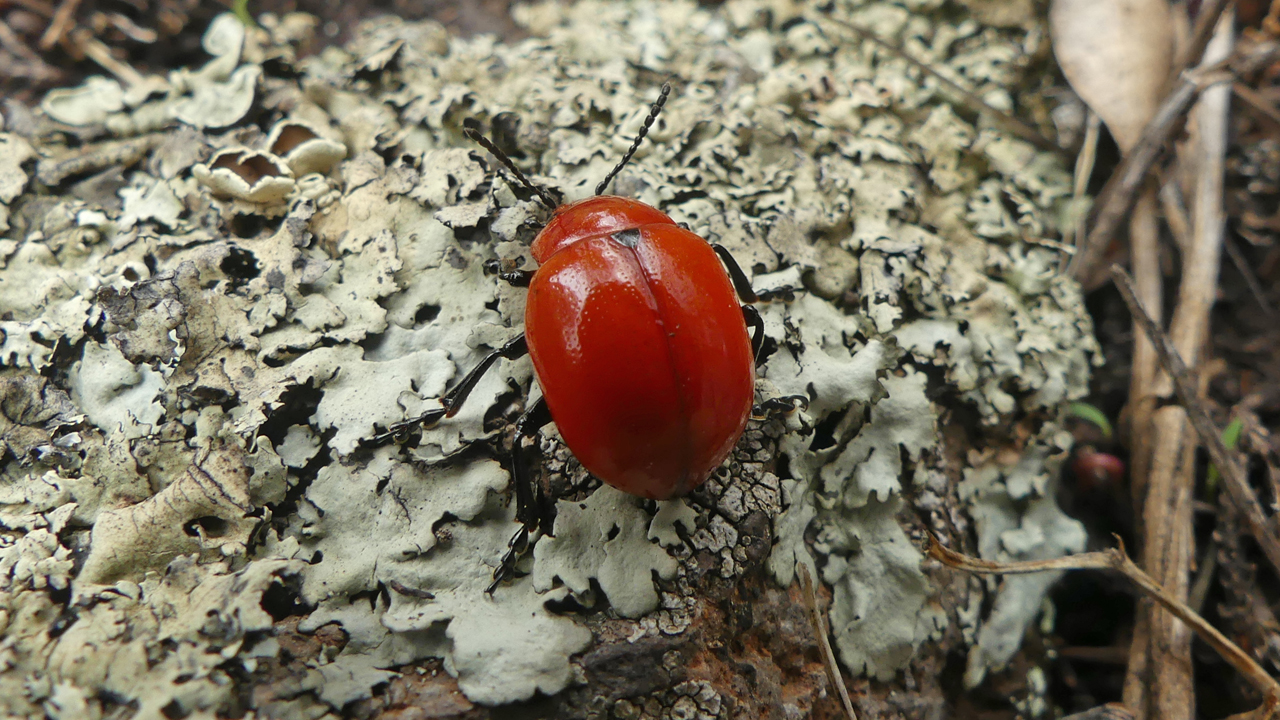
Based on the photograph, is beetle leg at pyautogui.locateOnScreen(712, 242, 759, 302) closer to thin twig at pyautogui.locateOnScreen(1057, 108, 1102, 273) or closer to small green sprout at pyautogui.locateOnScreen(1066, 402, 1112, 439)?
small green sprout at pyautogui.locateOnScreen(1066, 402, 1112, 439)

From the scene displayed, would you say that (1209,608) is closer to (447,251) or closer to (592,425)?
(592,425)

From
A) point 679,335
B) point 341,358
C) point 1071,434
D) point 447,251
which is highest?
point 679,335

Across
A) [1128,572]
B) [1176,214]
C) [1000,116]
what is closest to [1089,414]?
[1128,572]

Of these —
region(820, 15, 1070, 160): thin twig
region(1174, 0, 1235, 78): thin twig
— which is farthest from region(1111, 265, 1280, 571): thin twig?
region(1174, 0, 1235, 78): thin twig

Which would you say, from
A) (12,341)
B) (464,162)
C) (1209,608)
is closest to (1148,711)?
(1209,608)

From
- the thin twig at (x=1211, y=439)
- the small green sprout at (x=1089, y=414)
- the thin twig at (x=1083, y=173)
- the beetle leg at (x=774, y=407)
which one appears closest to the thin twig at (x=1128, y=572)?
the thin twig at (x=1211, y=439)

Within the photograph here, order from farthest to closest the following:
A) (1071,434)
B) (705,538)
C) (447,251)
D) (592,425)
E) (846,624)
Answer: (1071,434) < (447,251) < (846,624) < (705,538) < (592,425)

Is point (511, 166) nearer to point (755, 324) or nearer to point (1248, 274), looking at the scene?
point (755, 324)
